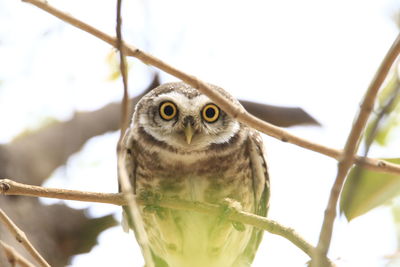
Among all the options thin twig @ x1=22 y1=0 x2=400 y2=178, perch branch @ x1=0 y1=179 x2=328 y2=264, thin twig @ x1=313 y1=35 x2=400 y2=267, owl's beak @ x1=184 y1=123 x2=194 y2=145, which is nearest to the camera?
thin twig @ x1=313 y1=35 x2=400 y2=267

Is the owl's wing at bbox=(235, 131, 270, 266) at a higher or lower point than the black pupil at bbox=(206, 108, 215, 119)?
lower

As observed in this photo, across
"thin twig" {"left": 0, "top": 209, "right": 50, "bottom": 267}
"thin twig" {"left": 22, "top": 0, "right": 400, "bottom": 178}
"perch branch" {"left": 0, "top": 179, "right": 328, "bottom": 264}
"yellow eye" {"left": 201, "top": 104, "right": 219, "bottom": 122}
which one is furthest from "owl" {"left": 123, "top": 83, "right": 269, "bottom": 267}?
"thin twig" {"left": 22, "top": 0, "right": 400, "bottom": 178}

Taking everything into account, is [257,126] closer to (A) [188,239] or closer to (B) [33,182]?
(A) [188,239]

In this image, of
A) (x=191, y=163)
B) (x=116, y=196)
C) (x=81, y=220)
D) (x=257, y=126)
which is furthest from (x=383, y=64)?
(x=81, y=220)

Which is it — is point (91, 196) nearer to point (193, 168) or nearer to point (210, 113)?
point (193, 168)

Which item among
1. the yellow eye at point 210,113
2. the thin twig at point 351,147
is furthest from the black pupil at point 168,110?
the thin twig at point 351,147

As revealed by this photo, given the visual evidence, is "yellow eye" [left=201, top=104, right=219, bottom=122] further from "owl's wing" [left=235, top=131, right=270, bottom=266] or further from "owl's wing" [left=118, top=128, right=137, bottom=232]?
"owl's wing" [left=118, top=128, right=137, bottom=232]

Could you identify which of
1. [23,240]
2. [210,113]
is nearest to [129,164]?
[210,113]
